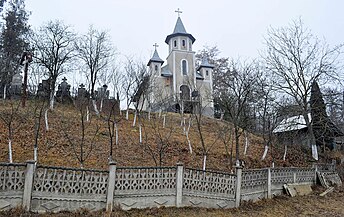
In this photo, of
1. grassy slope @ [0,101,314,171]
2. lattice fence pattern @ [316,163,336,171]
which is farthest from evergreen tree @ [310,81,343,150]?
lattice fence pattern @ [316,163,336,171]

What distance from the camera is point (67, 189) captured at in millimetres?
6609

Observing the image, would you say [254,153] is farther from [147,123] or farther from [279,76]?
[147,123]

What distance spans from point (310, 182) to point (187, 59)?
24720 millimetres

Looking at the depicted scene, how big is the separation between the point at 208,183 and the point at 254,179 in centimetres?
191

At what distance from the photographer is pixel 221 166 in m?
13.7

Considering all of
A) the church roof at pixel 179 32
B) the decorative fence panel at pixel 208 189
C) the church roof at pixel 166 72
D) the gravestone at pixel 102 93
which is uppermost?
the church roof at pixel 179 32

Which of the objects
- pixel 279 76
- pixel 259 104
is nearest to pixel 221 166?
pixel 259 104

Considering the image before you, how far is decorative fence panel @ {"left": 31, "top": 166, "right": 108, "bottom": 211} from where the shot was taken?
6375 mm

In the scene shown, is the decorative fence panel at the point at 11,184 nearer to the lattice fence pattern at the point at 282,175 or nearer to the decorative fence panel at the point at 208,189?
the decorative fence panel at the point at 208,189

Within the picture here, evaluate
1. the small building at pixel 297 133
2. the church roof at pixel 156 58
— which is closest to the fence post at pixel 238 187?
the small building at pixel 297 133

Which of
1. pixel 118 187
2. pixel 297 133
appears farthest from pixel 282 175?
pixel 297 133

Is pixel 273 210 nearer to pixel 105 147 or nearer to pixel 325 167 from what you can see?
pixel 325 167

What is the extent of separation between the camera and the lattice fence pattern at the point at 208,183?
7.84 m

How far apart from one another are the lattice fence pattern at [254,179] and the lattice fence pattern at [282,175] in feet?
1.49
